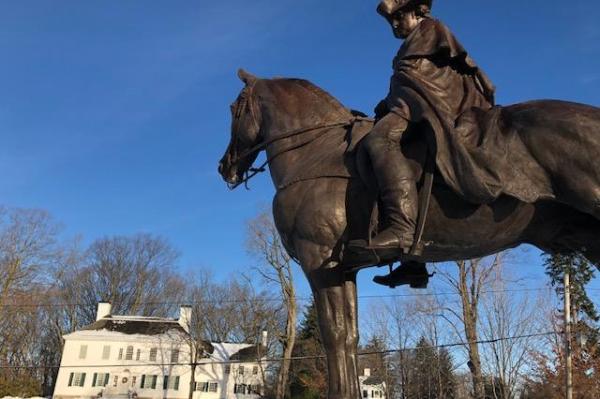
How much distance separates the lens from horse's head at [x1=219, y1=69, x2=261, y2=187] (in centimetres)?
559

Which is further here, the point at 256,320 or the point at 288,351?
the point at 256,320

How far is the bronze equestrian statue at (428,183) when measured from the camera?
3.52 meters

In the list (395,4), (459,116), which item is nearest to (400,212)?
(459,116)

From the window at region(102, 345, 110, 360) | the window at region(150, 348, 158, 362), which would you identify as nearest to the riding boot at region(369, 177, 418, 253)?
the window at region(150, 348, 158, 362)

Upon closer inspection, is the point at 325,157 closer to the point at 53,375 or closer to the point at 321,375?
the point at 321,375

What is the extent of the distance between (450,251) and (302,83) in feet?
7.94

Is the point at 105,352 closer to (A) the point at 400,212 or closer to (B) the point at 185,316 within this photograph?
(B) the point at 185,316

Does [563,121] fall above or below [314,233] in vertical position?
above

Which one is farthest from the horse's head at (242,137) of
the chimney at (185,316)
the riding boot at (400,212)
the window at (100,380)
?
the window at (100,380)

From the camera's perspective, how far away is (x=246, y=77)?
230 inches

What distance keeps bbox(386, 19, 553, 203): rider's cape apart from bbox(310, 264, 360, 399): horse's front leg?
1294 millimetres

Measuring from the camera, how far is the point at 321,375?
45906 mm

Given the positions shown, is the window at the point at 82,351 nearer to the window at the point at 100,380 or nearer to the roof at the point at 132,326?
the roof at the point at 132,326

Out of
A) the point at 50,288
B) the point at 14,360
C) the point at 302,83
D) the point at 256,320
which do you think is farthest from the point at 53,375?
the point at 302,83
